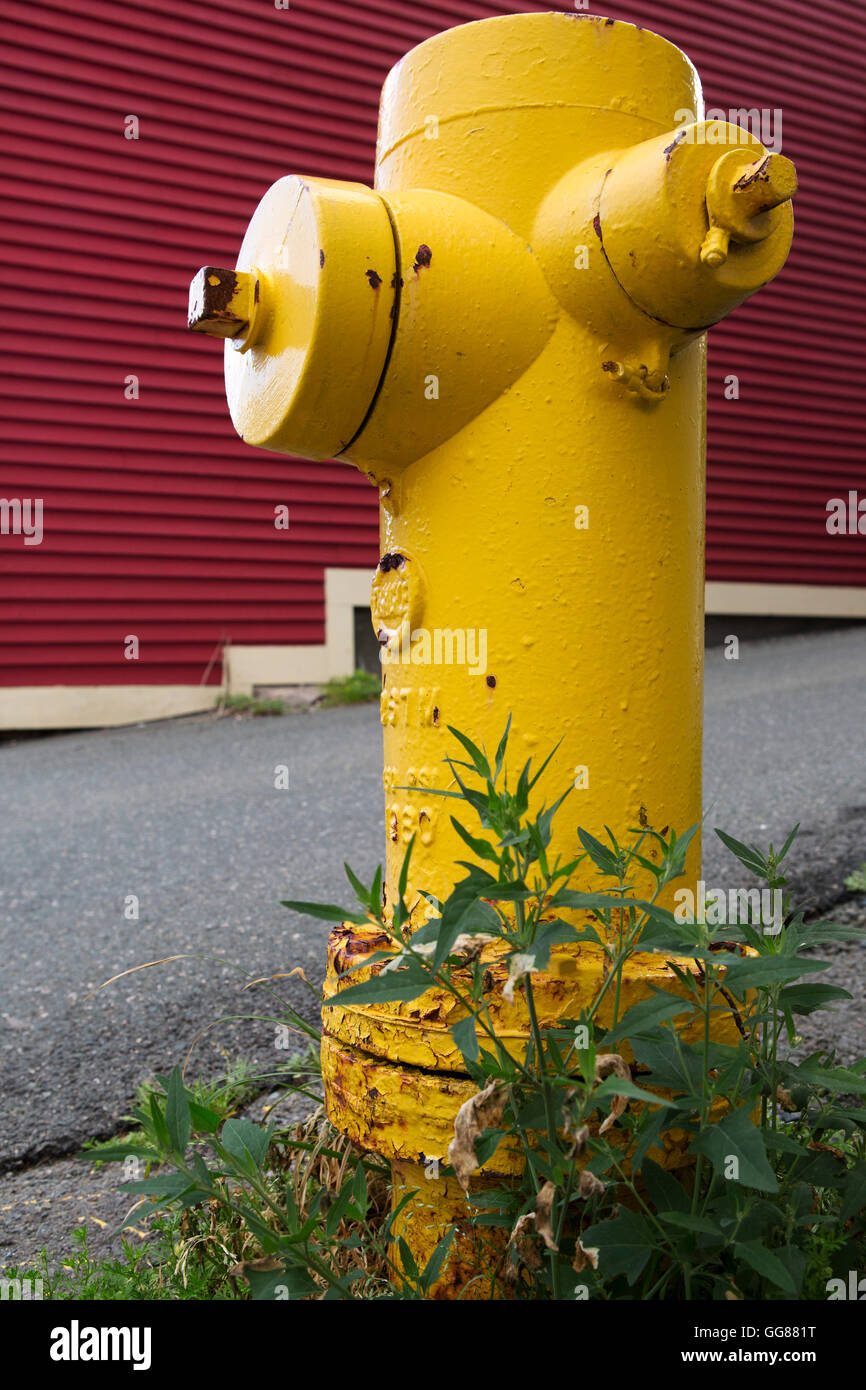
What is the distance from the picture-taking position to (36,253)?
231 inches

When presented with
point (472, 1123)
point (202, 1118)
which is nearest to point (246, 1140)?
point (202, 1118)

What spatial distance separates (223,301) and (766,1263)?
1167 millimetres

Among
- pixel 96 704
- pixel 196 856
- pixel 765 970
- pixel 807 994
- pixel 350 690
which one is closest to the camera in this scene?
pixel 765 970

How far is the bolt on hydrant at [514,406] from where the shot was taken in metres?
1.20

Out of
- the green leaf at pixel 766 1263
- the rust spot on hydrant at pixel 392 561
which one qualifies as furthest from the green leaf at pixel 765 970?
the rust spot on hydrant at pixel 392 561

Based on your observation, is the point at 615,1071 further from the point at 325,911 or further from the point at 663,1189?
the point at 325,911

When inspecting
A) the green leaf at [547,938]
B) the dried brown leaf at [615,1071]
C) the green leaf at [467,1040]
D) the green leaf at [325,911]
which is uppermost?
the green leaf at [325,911]

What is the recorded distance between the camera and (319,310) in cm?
120

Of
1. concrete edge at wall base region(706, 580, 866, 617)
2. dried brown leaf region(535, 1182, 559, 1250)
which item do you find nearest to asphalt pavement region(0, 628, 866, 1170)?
dried brown leaf region(535, 1182, 559, 1250)

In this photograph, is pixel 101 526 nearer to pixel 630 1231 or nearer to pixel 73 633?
pixel 73 633

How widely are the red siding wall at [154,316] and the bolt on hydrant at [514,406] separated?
16.4 ft

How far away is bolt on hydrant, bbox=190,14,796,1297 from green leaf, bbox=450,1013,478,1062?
0.30 meters

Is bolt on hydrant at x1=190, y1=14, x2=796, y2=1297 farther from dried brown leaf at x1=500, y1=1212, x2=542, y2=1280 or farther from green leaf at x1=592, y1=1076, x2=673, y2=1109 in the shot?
green leaf at x1=592, y1=1076, x2=673, y2=1109

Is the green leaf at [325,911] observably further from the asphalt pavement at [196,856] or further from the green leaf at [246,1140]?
the asphalt pavement at [196,856]
